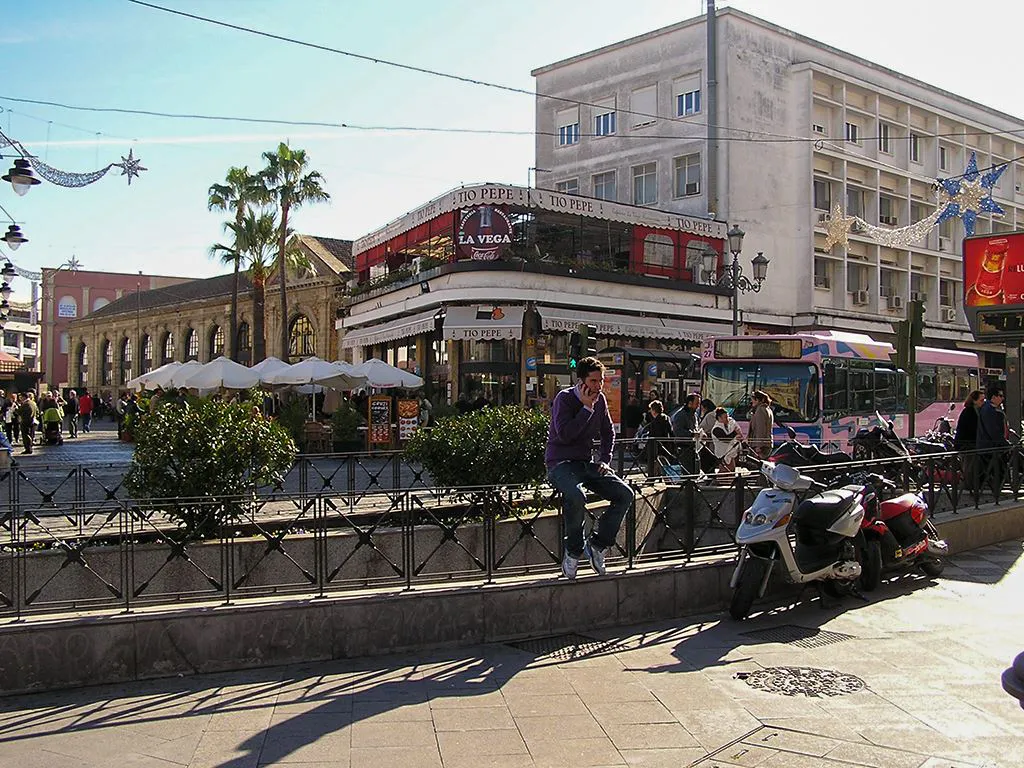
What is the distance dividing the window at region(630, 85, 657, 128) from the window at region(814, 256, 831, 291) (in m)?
8.83

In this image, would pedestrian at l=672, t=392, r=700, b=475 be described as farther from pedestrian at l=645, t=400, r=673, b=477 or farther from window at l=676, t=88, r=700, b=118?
window at l=676, t=88, r=700, b=118

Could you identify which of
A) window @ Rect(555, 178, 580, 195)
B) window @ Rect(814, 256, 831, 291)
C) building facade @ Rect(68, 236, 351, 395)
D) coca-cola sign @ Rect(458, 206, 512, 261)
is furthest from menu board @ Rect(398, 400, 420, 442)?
window @ Rect(814, 256, 831, 291)

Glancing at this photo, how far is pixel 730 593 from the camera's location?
759cm

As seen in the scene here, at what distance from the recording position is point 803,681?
565cm

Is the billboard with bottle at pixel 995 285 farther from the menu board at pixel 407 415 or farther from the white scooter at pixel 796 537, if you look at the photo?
the menu board at pixel 407 415

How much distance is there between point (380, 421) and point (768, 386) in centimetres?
885

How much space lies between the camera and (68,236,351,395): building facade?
44.5 metres

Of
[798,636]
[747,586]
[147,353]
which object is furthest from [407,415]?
[147,353]

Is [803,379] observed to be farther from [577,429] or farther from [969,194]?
[577,429]

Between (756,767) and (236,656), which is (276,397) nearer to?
(236,656)

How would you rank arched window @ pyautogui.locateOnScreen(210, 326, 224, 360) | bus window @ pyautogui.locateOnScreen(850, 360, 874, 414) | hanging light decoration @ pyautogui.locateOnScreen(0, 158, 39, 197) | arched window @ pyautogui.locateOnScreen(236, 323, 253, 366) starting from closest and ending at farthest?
hanging light decoration @ pyautogui.locateOnScreen(0, 158, 39, 197) < bus window @ pyautogui.locateOnScreen(850, 360, 874, 414) < arched window @ pyautogui.locateOnScreen(236, 323, 253, 366) < arched window @ pyautogui.locateOnScreen(210, 326, 224, 360)

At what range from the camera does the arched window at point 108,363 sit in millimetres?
68438

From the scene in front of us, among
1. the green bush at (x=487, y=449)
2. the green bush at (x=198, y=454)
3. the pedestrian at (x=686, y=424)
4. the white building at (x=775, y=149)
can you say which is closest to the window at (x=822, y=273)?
the white building at (x=775, y=149)

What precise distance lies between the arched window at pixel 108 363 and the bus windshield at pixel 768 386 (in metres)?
59.3
